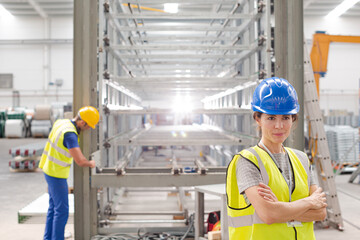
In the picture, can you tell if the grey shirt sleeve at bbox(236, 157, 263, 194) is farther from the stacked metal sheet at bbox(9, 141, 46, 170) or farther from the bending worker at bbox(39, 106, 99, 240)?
the stacked metal sheet at bbox(9, 141, 46, 170)

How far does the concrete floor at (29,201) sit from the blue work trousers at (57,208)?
78 cm

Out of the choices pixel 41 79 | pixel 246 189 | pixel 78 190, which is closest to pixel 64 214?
pixel 78 190

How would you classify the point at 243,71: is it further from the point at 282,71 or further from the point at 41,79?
the point at 41,79

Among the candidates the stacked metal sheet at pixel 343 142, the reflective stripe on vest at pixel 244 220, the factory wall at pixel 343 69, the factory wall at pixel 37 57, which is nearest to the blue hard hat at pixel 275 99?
the reflective stripe on vest at pixel 244 220

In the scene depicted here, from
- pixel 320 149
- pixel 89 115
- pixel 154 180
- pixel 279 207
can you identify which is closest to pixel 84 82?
pixel 89 115

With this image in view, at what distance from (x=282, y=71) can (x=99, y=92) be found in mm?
2164

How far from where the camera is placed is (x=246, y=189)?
58.6 inches

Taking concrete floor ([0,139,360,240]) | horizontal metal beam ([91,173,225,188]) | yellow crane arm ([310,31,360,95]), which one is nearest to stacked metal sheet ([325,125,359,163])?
concrete floor ([0,139,360,240])

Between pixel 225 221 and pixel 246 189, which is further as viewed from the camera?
pixel 225 221

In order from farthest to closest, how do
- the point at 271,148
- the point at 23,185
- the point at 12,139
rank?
the point at 12,139 < the point at 23,185 < the point at 271,148

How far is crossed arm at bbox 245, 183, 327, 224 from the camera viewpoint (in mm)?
1404

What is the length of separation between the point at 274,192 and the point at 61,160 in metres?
2.79

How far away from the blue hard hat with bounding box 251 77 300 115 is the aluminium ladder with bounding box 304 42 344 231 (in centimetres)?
348

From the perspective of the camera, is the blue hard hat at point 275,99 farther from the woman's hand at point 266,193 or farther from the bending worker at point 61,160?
the bending worker at point 61,160
